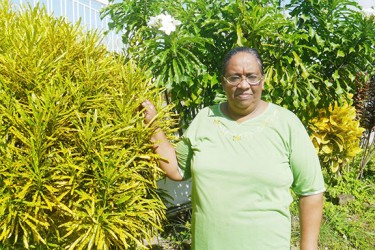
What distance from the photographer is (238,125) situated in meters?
2.03

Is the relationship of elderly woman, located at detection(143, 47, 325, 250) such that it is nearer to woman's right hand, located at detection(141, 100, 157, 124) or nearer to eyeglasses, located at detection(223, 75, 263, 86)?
eyeglasses, located at detection(223, 75, 263, 86)

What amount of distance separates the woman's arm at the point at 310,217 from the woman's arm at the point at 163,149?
2.17 ft

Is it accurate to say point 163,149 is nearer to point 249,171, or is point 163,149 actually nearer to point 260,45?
point 249,171

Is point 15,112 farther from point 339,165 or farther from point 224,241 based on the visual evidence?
point 339,165

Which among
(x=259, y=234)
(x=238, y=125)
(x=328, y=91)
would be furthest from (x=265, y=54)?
(x=259, y=234)

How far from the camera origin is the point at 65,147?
1.91 m

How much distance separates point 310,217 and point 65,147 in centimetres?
124

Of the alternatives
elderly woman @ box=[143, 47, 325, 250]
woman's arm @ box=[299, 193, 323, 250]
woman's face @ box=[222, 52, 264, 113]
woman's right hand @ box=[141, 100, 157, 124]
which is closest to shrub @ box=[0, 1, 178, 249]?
woman's right hand @ box=[141, 100, 157, 124]

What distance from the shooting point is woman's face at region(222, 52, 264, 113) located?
1978 millimetres

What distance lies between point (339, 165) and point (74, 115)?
190 inches

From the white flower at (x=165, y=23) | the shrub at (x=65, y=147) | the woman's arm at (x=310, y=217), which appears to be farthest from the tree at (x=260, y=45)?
the woman's arm at (x=310, y=217)

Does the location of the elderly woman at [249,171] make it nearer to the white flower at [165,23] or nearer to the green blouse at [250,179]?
the green blouse at [250,179]

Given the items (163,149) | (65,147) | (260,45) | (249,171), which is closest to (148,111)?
(163,149)

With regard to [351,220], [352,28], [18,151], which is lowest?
[351,220]
